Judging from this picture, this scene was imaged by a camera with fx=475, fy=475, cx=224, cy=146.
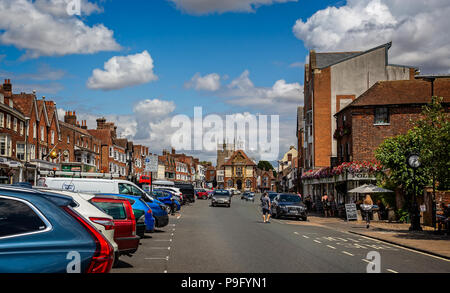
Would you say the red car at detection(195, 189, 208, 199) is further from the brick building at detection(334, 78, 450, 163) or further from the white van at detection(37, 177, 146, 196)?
the white van at detection(37, 177, 146, 196)

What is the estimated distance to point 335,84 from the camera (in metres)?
50.5

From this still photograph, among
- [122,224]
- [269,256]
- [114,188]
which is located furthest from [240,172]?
[122,224]

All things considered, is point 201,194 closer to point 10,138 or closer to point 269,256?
point 10,138

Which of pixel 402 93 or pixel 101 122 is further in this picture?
pixel 101 122

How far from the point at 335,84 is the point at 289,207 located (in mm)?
24487

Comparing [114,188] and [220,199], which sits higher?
[114,188]

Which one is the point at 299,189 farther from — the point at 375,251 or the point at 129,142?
the point at 375,251

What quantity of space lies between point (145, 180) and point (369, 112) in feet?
112

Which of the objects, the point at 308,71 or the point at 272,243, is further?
the point at 308,71

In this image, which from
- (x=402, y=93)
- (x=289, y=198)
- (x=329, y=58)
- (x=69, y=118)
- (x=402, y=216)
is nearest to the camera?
(x=402, y=216)

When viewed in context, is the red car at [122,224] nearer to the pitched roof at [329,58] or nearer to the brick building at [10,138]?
the brick building at [10,138]

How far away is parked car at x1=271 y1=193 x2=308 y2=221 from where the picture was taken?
2950 cm
